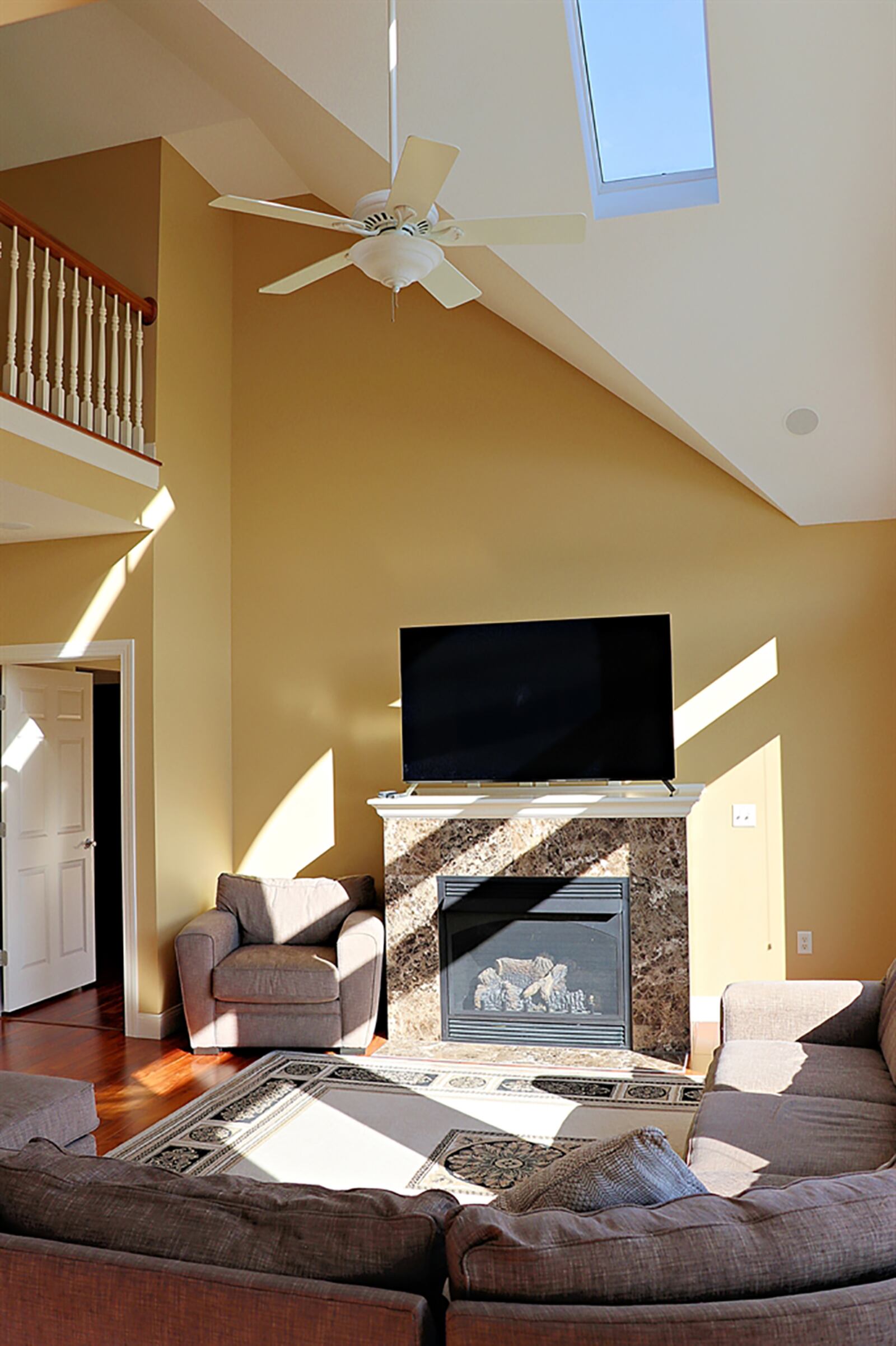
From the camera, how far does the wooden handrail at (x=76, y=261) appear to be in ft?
15.2

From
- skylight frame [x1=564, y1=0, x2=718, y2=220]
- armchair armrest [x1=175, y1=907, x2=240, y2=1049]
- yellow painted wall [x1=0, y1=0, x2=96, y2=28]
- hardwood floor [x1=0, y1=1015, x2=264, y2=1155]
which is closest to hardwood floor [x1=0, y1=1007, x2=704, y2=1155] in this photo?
hardwood floor [x1=0, y1=1015, x2=264, y2=1155]

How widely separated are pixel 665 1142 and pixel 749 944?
3.83m

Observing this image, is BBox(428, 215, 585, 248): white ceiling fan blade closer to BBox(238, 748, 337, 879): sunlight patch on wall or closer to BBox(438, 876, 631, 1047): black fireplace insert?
BBox(438, 876, 631, 1047): black fireplace insert

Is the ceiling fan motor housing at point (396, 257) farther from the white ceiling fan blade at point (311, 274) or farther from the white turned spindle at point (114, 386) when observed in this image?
the white turned spindle at point (114, 386)

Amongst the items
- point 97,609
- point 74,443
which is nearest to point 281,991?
point 97,609

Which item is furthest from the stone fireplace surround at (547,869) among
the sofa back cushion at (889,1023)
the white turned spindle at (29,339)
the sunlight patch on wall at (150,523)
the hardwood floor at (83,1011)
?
the white turned spindle at (29,339)

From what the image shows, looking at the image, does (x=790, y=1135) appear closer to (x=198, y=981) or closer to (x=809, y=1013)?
(x=809, y=1013)

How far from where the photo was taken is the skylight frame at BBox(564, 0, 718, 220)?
14.1 feet

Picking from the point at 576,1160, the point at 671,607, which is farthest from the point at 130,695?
the point at 576,1160

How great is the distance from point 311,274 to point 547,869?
9.97 ft

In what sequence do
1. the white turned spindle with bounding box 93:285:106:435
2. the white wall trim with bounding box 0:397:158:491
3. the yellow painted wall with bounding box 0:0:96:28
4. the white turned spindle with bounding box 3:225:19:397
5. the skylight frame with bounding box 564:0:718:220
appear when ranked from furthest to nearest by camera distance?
the white turned spindle with bounding box 93:285:106:435
the white turned spindle with bounding box 3:225:19:397
the white wall trim with bounding box 0:397:158:491
the skylight frame with bounding box 564:0:718:220
the yellow painted wall with bounding box 0:0:96:28

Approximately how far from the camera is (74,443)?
4.98m

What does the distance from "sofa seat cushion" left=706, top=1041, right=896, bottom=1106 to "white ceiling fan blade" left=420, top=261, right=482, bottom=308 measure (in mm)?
2562

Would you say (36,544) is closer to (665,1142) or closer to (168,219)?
(168,219)
